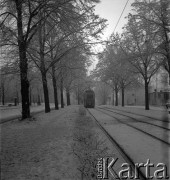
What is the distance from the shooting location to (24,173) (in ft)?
16.3

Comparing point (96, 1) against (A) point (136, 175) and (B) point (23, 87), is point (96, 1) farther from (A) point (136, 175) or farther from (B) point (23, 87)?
(A) point (136, 175)

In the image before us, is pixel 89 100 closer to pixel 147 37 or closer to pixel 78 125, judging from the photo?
pixel 147 37

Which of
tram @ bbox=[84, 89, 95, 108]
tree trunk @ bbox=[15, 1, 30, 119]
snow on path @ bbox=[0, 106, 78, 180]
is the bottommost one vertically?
snow on path @ bbox=[0, 106, 78, 180]

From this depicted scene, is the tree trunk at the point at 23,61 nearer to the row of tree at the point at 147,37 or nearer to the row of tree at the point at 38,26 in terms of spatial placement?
the row of tree at the point at 38,26

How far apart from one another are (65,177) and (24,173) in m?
0.93

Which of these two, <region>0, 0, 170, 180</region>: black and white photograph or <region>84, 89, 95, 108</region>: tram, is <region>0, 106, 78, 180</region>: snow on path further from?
<region>84, 89, 95, 108</region>: tram

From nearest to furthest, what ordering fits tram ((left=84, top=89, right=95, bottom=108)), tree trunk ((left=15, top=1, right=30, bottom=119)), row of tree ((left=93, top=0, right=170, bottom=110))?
tree trunk ((left=15, top=1, right=30, bottom=119)) → row of tree ((left=93, top=0, right=170, bottom=110)) → tram ((left=84, top=89, right=95, bottom=108))

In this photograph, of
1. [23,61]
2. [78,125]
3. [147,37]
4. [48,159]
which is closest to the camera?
[48,159]

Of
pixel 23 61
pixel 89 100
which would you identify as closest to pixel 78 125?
pixel 23 61

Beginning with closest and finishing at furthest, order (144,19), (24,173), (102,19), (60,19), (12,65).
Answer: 1. (24,173)
2. (60,19)
3. (102,19)
4. (12,65)
5. (144,19)

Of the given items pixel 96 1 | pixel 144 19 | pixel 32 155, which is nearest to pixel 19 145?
pixel 32 155

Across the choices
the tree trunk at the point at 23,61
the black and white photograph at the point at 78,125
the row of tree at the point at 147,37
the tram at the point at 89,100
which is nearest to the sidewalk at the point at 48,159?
the black and white photograph at the point at 78,125

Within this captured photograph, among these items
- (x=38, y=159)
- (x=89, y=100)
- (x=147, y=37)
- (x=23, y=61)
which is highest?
(x=147, y=37)

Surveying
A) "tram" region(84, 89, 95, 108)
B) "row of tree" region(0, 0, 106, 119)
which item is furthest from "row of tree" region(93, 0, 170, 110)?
"tram" region(84, 89, 95, 108)
